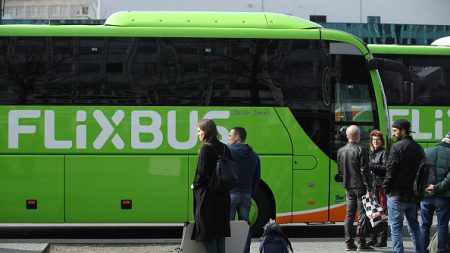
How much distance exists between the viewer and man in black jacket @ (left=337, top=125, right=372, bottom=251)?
11.9 m

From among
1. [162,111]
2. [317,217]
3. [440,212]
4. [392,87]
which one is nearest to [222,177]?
[440,212]

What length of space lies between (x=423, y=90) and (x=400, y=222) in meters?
8.71

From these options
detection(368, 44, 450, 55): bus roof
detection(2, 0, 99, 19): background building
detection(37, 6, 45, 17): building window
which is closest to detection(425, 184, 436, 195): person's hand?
detection(368, 44, 450, 55): bus roof

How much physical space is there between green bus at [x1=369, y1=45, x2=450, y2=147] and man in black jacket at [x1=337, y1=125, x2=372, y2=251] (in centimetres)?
607

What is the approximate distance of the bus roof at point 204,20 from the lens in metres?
13.8

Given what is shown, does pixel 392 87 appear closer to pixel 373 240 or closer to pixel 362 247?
pixel 373 240

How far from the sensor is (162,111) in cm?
1343

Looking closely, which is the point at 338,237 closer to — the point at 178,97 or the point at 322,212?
the point at 322,212

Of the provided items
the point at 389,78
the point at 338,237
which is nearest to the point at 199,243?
the point at 338,237

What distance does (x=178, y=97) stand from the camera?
13516 millimetres

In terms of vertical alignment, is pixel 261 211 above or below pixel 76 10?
below

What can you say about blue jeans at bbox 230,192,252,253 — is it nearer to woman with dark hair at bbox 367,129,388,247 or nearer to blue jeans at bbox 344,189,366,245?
blue jeans at bbox 344,189,366,245

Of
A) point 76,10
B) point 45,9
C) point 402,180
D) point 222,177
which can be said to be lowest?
point 402,180

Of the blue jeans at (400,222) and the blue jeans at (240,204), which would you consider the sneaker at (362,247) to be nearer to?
the blue jeans at (400,222)
